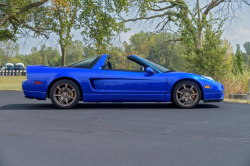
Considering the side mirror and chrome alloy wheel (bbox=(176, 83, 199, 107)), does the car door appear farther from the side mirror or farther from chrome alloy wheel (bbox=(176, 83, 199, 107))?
chrome alloy wheel (bbox=(176, 83, 199, 107))

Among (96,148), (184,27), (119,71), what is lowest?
(96,148)

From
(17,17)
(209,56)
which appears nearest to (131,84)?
(209,56)

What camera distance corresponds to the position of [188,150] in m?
4.06

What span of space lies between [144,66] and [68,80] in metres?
1.94

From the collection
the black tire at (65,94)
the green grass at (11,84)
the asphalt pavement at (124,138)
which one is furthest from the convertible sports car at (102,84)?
the green grass at (11,84)

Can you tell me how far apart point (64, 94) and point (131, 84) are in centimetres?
167

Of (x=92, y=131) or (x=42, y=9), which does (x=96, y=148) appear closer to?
(x=92, y=131)

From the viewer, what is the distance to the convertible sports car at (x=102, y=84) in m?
7.86

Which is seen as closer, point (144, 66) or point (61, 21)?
point (144, 66)

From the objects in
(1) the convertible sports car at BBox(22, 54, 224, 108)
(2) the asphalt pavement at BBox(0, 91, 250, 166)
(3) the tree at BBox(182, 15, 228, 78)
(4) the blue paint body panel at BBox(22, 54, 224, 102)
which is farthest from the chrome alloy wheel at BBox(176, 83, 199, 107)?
(3) the tree at BBox(182, 15, 228, 78)

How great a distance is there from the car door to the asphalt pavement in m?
0.66

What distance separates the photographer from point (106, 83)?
788cm

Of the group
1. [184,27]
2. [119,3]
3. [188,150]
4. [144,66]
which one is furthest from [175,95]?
[119,3]

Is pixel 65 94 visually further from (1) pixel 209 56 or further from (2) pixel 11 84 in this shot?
(2) pixel 11 84
